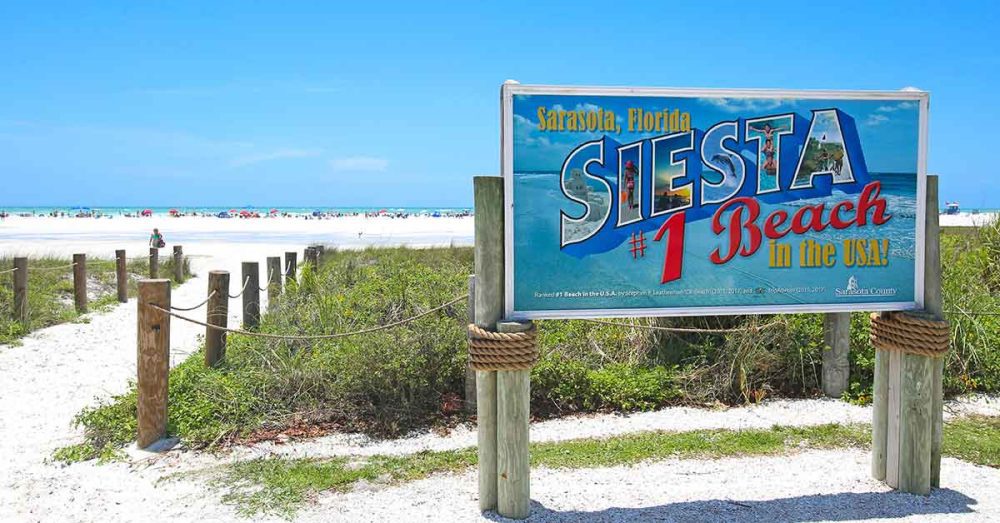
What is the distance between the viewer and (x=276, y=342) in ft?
23.9

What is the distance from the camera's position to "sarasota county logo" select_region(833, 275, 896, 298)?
14.7 ft

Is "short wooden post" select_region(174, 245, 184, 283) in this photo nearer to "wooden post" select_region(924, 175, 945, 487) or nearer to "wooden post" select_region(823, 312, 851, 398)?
"wooden post" select_region(823, 312, 851, 398)

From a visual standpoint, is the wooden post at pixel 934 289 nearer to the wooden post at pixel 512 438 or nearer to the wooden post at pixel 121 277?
the wooden post at pixel 512 438

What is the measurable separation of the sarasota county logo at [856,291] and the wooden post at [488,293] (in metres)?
2.08

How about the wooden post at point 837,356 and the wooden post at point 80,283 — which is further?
the wooden post at point 80,283

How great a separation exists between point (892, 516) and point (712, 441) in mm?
1583

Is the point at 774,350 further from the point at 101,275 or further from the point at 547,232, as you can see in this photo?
the point at 101,275

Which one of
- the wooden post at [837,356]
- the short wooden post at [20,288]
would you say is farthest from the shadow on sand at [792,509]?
the short wooden post at [20,288]

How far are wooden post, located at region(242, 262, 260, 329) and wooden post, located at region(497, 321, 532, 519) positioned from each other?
18.3 ft

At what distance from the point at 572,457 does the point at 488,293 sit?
1789 millimetres

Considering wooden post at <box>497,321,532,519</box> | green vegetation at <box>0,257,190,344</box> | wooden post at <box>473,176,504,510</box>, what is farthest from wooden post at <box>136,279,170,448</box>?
green vegetation at <box>0,257,190,344</box>

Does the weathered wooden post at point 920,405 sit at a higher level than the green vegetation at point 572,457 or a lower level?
higher

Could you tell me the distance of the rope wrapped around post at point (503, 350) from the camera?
4082 mm

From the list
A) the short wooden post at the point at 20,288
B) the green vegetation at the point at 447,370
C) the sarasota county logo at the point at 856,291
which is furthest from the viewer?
the short wooden post at the point at 20,288
